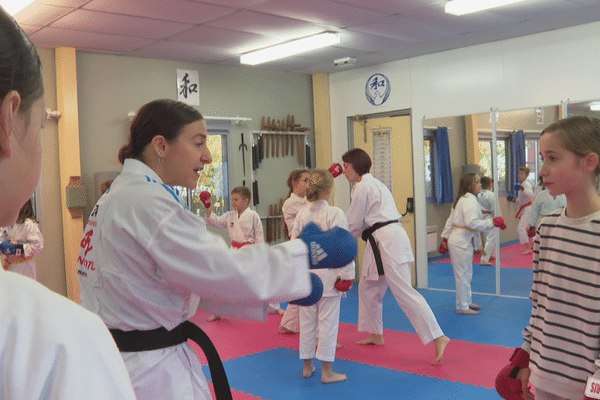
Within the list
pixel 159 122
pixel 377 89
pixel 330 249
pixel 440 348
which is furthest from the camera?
pixel 377 89

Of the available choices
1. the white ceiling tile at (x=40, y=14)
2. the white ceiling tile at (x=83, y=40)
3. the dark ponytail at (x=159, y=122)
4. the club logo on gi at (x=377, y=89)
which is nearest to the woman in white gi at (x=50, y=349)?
the dark ponytail at (x=159, y=122)

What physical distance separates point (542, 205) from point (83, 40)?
227 inches

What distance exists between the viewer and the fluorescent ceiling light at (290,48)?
681 centimetres

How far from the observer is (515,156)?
732 centimetres

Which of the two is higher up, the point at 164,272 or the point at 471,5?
the point at 471,5

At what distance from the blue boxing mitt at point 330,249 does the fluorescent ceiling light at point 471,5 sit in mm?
4767

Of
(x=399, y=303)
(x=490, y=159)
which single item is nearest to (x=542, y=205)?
(x=490, y=159)

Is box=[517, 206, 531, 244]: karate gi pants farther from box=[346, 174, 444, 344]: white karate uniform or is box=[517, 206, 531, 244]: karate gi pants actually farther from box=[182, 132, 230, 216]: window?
box=[182, 132, 230, 216]: window

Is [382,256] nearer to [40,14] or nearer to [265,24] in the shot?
[265,24]

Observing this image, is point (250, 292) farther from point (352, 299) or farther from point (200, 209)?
point (200, 209)

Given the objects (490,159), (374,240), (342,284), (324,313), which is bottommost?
(324,313)

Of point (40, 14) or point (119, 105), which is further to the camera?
point (119, 105)

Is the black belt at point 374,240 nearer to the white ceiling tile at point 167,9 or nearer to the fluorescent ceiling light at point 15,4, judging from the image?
the white ceiling tile at point 167,9

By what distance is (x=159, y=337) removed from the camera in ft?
5.75
